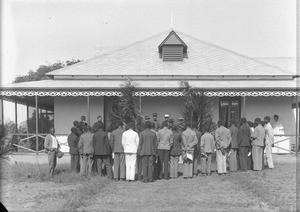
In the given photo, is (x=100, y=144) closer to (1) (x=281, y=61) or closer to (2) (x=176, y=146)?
(2) (x=176, y=146)

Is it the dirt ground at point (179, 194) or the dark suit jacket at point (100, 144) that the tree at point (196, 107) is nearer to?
the dirt ground at point (179, 194)

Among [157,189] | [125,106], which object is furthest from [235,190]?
[125,106]

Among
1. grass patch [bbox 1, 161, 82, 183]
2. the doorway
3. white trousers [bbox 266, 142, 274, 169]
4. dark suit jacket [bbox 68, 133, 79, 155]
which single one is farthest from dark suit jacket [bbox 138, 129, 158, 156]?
the doorway

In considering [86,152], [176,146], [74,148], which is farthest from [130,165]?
[74,148]

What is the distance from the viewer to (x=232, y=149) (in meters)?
12.5

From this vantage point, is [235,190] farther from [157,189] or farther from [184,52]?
[184,52]

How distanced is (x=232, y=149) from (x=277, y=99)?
6724 mm

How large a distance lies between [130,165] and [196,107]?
5.51m

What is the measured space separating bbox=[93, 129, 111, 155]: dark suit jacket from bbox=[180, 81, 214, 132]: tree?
517cm

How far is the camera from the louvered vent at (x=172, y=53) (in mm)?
20406

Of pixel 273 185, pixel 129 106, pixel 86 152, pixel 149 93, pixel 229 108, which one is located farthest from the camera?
pixel 229 108

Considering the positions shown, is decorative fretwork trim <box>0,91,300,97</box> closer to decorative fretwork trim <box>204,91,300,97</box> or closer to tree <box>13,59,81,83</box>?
decorative fretwork trim <box>204,91,300,97</box>

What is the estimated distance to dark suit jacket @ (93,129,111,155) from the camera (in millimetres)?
11359

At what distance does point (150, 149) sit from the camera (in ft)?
36.6
